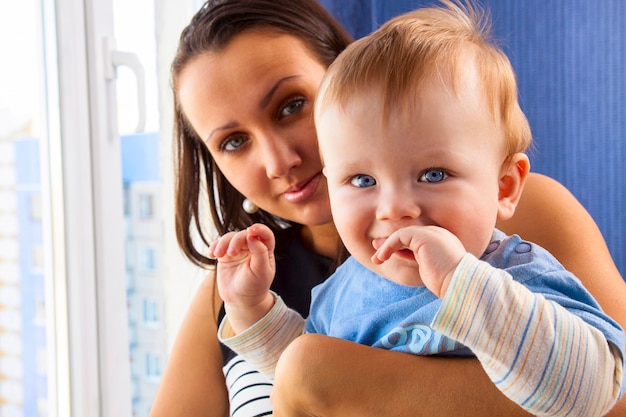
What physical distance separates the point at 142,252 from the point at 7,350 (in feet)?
2.17

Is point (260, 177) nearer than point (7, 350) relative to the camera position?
Yes

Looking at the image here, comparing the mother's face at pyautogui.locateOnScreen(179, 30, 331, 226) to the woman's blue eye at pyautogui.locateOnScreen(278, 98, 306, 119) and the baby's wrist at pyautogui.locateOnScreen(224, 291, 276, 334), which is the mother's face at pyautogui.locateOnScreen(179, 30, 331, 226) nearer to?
the woman's blue eye at pyautogui.locateOnScreen(278, 98, 306, 119)

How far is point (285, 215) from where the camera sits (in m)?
1.34

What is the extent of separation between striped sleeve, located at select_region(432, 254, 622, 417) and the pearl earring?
0.91 metres

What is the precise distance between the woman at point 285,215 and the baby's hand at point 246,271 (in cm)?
17

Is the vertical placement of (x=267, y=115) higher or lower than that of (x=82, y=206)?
higher

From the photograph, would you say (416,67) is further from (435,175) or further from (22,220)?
(22,220)

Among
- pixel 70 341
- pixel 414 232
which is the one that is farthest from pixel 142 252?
pixel 414 232

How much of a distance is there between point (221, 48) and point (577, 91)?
89 centimetres

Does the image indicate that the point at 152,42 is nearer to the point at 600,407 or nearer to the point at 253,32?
the point at 253,32

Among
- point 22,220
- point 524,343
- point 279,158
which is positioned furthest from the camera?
point 22,220

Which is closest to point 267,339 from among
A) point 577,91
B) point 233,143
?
point 233,143

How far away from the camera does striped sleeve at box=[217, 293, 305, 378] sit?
1141 millimetres

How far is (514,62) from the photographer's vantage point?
1.66 metres
